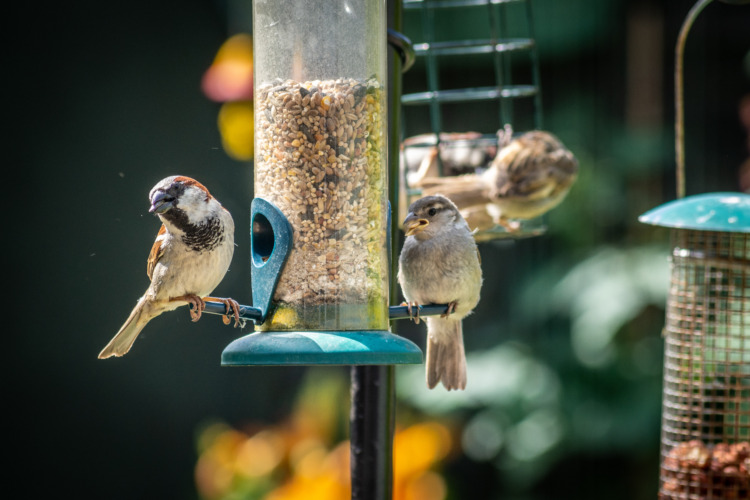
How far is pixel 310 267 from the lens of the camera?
8.23ft

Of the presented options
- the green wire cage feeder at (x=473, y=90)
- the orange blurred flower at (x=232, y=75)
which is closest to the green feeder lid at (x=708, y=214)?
the green wire cage feeder at (x=473, y=90)

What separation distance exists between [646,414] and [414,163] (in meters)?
1.96

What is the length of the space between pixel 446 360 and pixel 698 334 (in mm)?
993

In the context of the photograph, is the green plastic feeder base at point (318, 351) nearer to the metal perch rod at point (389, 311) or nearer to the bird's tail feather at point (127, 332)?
the metal perch rod at point (389, 311)

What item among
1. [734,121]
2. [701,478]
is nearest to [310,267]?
[701,478]

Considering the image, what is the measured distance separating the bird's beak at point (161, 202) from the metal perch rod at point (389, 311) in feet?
0.96

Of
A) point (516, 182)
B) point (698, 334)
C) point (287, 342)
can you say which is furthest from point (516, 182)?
point (287, 342)

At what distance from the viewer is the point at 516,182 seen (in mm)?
4141

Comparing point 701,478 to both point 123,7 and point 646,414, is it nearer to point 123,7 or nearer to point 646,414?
point 646,414

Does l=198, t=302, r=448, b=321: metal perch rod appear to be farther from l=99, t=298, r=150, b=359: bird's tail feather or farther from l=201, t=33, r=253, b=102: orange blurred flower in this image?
l=201, t=33, r=253, b=102: orange blurred flower

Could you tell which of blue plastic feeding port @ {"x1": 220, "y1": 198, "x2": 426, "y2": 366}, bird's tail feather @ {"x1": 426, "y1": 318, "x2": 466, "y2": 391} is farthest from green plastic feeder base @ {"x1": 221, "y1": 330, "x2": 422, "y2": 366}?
bird's tail feather @ {"x1": 426, "y1": 318, "x2": 466, "y2": 391}

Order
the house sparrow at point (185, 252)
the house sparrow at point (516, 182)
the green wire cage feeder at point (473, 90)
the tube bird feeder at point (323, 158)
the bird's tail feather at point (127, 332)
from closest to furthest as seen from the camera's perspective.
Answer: the tube bird feeder at point (323, 158) → the house sparrow at point (185, 252) → the bird's tail feather at point (127, 332) → the house sparrow at point (516, 182) → the green wire cage feeder at point (473, 90)

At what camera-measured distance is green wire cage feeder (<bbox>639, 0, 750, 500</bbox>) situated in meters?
3.15

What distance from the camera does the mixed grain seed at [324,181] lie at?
250 cm
